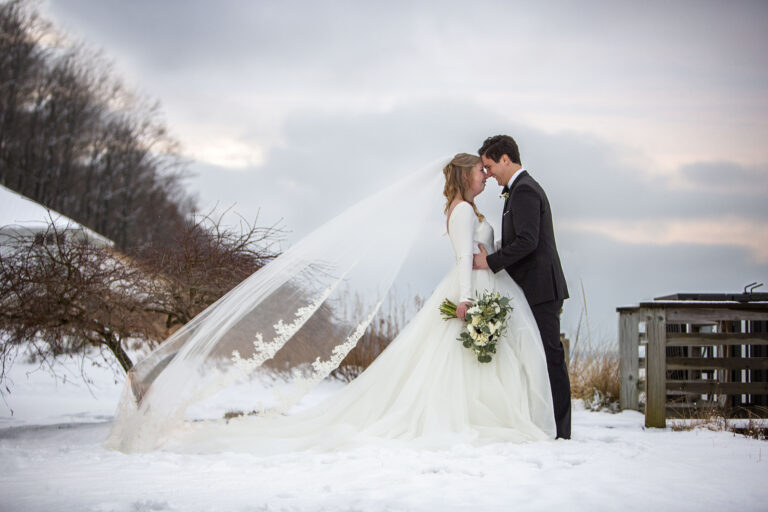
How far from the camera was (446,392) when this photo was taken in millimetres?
4828

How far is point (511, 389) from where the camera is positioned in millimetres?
4855

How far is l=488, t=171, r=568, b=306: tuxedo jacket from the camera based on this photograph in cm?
497

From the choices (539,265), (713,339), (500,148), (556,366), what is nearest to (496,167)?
(500,148)

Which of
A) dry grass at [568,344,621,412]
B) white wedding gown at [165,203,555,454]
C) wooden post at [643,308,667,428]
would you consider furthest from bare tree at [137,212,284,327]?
dry grass at [568,344,621,412]

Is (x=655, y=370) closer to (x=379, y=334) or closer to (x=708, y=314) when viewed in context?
(x=708, y=314)

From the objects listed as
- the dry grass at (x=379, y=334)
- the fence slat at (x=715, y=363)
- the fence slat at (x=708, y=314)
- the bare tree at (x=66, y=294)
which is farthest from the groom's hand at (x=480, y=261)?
the dry grass at (x=379, y=334)

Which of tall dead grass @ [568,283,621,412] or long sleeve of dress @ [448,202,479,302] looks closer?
long sleeve of dress @ [448,202,479,302]

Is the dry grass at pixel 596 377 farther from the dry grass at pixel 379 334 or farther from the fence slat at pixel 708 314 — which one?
the dry grass at pixel 379 334

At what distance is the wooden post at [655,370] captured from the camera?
6.51m

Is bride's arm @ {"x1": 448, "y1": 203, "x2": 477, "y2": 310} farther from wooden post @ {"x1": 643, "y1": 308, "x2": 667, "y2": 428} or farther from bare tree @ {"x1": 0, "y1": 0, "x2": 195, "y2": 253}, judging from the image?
bare tree @ {"x1": 0, "y1": 0, "x2": 195, "y2": 253}

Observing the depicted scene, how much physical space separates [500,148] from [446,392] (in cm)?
192

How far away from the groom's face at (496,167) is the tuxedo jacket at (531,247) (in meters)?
0.13

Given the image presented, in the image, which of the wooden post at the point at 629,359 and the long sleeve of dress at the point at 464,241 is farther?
the wooden post at the point at 629,359

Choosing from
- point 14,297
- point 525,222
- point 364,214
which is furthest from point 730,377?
point 14,297
